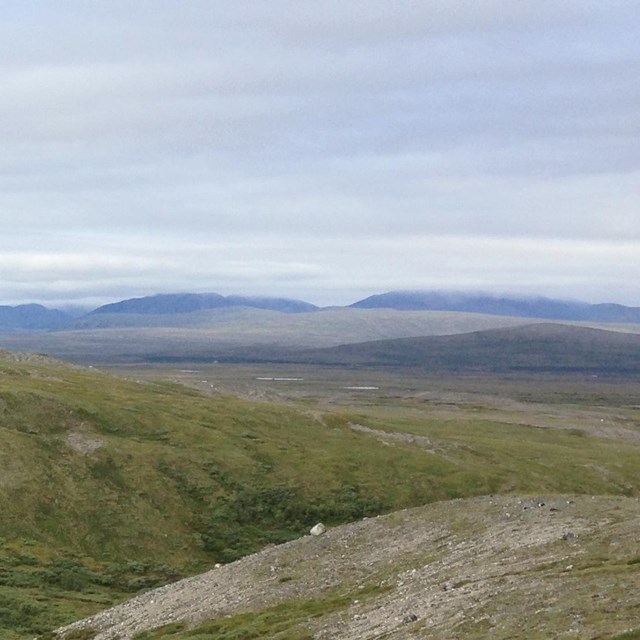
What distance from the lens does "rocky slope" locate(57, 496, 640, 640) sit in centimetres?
3048

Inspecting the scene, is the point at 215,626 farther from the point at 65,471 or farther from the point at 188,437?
the point at 188,437

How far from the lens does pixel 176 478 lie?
7875cm

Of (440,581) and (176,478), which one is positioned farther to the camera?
(176,478)

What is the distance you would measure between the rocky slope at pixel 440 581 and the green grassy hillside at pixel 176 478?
11.0 m

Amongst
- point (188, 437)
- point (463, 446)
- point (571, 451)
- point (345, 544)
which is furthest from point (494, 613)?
point (571, 451)

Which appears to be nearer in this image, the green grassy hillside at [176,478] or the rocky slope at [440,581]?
the rocky slope at [440,581]

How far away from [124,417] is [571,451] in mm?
65962

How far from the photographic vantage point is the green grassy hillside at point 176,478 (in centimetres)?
6162

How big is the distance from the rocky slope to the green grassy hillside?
11.0 m

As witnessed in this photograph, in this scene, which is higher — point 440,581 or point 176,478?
point 440,581

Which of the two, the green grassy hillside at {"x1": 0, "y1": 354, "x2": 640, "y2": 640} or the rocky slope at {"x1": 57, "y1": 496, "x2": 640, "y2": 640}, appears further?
the green grassy hillside at {"x1": 0, "y1": 354, "x2": 640, "y2": 640}

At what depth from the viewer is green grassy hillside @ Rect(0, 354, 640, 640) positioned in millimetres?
61625

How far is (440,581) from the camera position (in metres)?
39.9

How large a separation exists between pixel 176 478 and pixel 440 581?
43882 mm
